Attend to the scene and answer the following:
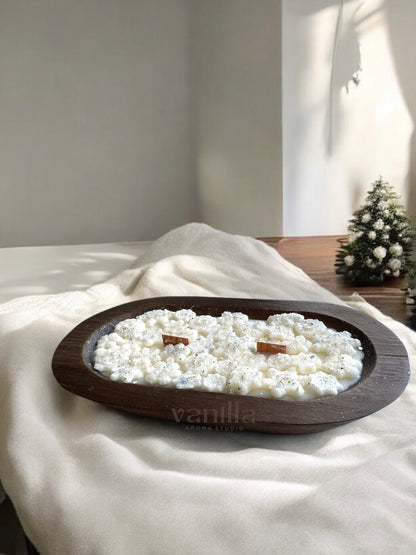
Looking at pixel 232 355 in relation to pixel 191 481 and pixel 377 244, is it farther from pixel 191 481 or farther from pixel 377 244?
pixel 377 244

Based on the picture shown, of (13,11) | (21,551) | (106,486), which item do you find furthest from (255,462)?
(13,11)

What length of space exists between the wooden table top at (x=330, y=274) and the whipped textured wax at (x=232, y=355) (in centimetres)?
70

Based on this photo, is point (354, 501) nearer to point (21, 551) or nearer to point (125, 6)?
point (21, 551)

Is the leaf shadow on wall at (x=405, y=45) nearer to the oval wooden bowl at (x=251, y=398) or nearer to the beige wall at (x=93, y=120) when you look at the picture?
the beige wall at (x=93, y=120)

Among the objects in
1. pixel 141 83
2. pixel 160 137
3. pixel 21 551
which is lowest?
pixel 21 551

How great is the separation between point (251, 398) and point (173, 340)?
254 mm

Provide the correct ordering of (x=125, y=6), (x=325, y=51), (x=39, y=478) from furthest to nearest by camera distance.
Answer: (x=125, y=6), (x=325, y=51), (x=39, y=478)

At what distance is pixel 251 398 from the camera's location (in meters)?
0.88

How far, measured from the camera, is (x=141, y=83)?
436 cm

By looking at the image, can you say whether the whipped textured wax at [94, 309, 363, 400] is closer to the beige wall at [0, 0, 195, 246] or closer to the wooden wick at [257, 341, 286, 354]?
the wooden wick at [257, 341, 286, 354]

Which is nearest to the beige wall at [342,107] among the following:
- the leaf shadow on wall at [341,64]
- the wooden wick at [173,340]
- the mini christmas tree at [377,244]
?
the leaf shadow on wall at [341,64]

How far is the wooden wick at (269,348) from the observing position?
41.0 inches

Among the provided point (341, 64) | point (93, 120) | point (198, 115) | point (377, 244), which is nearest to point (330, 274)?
point (377, 244)

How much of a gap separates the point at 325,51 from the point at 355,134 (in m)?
0.46
